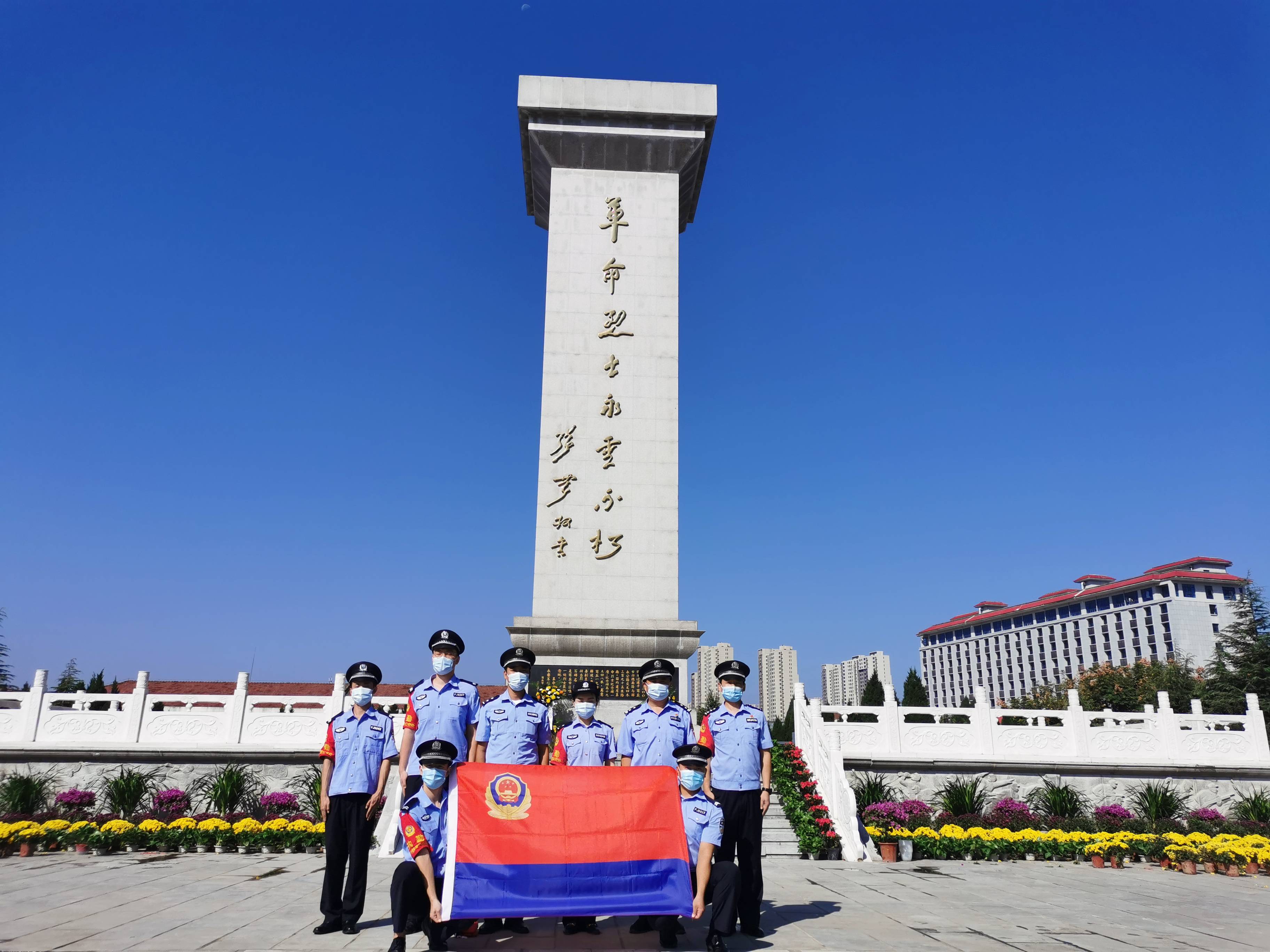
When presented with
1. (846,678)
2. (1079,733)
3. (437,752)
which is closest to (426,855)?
(437,752)

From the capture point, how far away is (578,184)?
1686cm

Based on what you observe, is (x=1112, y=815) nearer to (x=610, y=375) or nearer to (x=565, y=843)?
(x=565, y=843)

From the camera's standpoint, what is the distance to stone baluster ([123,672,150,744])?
38.0 ft

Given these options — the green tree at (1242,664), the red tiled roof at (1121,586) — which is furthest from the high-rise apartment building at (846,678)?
the green tree at (1242,664)

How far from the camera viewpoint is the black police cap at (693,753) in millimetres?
5098

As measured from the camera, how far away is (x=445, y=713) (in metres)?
5.54

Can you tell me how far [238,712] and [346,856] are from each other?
7.20 meters

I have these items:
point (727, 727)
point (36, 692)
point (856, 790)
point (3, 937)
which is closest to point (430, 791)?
point (727, 727)

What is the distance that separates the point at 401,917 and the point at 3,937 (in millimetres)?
2449

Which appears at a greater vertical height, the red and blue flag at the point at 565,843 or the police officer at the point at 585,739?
the police officer at the point at 585,739

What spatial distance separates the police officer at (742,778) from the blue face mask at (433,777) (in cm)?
173

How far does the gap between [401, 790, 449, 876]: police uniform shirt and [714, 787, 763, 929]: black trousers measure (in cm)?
173

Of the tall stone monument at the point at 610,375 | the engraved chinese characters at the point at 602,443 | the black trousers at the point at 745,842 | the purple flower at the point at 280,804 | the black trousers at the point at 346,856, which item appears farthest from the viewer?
the engraved chinese characters at the point at 602,443

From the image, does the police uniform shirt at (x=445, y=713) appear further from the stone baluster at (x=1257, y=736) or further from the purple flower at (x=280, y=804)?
the stone baluster at (x=1257, y=736)
